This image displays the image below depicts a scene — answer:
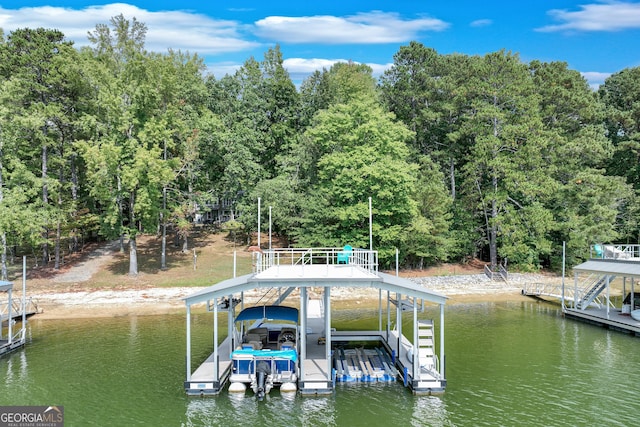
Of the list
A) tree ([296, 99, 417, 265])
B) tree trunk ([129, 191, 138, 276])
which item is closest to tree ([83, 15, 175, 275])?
tree trunk ([129, 191, 138, 276])

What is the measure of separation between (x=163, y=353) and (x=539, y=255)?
4021cm

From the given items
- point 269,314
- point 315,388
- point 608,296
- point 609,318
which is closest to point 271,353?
point 315,388

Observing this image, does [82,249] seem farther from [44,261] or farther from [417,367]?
[417,367]

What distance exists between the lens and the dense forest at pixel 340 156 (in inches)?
1660

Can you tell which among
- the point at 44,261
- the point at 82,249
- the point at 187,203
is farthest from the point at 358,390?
the point at 82,249

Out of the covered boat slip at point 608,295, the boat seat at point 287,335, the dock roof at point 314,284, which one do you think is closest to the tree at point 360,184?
the covered boat slip at point 608,295

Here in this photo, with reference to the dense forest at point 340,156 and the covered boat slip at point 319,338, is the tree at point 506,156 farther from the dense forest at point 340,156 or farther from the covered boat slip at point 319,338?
the covered boat slip at point 319,338

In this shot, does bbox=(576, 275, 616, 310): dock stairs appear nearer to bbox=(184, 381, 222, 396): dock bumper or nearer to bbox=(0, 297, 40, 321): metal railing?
bbox=(184, 381, 222, 396): dock bumper

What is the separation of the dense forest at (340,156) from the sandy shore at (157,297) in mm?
4636

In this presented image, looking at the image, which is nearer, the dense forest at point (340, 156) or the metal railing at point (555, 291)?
the metal railing at point (555, 291)

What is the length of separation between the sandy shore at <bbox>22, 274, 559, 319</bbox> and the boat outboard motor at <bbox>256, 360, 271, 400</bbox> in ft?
52.8

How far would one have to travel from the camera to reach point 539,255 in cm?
5162

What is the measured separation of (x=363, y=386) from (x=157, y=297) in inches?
878

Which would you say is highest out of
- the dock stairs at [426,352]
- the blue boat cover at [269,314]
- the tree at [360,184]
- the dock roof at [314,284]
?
the tree at [360,184]
